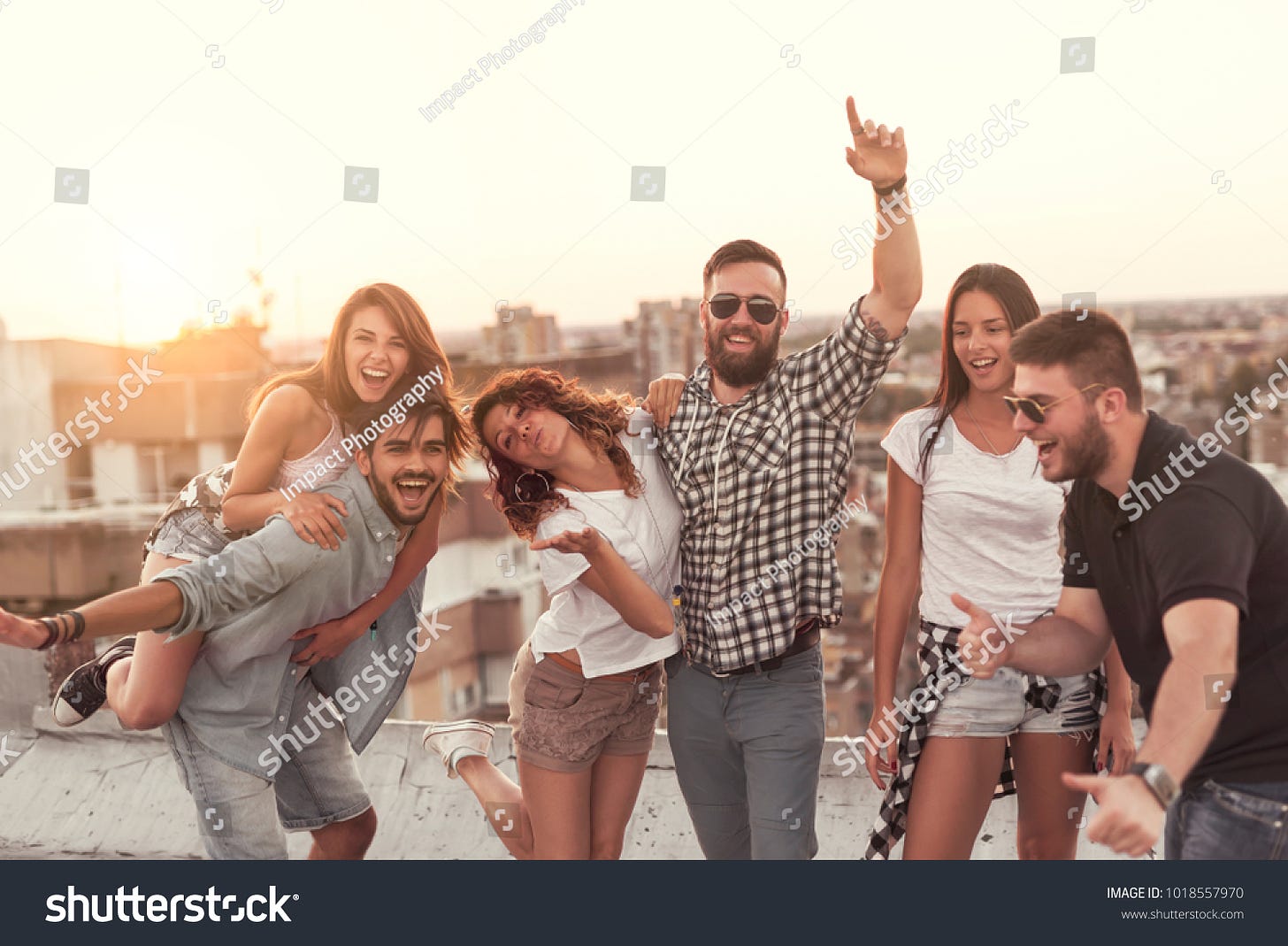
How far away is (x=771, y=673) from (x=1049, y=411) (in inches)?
29.4

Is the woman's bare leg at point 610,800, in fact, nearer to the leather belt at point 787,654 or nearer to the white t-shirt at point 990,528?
the leather belt at point 787,654

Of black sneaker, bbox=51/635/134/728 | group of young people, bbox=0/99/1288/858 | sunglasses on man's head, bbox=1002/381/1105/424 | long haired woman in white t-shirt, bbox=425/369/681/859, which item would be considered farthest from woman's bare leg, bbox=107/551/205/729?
sunglasses on man's head, bbox=1002/381/1105/424

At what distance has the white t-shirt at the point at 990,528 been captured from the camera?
2180 mm

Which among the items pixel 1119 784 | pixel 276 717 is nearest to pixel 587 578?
pixel 276 717

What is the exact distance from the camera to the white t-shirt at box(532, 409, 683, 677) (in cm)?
228

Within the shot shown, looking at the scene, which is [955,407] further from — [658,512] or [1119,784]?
[1119,784]

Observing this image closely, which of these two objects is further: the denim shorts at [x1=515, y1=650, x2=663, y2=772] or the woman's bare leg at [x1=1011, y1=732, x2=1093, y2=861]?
the denim shorts at [x1=515, y1=650, x2=663, y2=772]

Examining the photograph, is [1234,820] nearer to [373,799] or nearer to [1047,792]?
[1047,792]

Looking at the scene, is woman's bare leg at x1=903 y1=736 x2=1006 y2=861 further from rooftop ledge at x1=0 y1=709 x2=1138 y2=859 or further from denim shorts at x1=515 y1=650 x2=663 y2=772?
rooftop ledge at x1=0 y1=709 x2=1138 y2=859

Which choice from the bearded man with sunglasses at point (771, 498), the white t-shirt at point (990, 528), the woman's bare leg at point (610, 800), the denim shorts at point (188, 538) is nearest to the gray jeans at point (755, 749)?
the bearded man with sunglasses at point (771, 498)

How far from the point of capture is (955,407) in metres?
2.27

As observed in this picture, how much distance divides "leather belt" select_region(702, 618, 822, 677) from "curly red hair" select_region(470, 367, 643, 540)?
41 centimetres

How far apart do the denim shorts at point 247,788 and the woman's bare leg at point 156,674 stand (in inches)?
2.6
